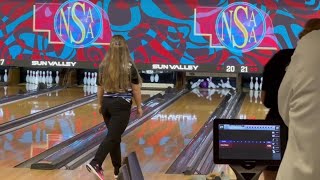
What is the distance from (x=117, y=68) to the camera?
432 cm

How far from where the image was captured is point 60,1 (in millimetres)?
8367

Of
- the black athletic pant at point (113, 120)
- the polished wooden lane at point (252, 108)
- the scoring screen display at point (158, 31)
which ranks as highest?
the scoring screen display at point (158, 31)

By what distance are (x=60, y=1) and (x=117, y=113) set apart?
444 centimetres

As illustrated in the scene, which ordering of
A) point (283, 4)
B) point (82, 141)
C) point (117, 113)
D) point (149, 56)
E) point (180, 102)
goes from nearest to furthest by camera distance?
point (117, 113)
point (82, 141)
point (283, 4)
point (149, 56)
point (180, 102)

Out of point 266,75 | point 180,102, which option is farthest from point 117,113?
point 180,102

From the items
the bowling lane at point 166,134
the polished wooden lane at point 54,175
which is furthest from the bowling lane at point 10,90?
the polished wooden lane at point 54,175

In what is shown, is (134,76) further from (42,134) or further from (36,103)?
(36,103)

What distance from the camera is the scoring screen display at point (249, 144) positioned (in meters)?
2.40

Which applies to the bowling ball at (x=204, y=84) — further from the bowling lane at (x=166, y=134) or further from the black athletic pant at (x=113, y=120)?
the black athletic pant at (x=113, y=120)

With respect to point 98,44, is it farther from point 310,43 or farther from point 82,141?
point 310,43

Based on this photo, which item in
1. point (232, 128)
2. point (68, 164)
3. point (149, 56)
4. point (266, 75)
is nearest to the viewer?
point (232, 128)

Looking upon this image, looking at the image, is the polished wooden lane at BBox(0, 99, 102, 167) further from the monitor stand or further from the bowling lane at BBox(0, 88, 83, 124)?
the monitor stand

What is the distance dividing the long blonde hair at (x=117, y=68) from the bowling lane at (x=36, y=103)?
3375 millimetres

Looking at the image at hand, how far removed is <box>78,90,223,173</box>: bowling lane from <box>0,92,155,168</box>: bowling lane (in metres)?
0.69
